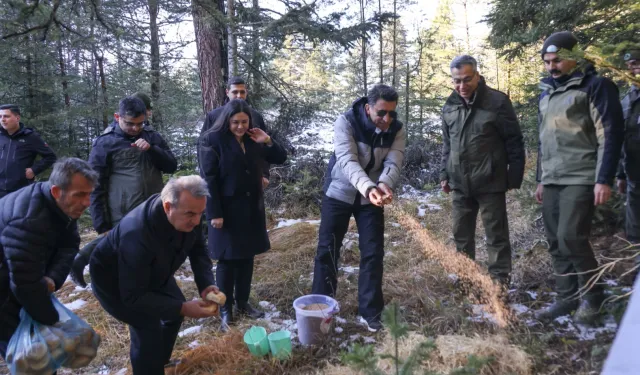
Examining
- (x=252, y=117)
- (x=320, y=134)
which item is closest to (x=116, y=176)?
(x=252, y=117)

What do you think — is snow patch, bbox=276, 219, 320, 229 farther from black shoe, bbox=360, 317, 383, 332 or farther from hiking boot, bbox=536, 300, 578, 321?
hiking boot, bbox=536, 300, 578, 321

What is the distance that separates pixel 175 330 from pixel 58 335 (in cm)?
75

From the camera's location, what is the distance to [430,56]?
622 inches

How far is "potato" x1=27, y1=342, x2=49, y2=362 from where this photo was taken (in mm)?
2229

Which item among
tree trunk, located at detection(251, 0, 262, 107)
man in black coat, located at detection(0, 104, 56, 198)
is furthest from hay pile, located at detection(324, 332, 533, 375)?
tree trunk, located at detection(251, 0, 262, 107)

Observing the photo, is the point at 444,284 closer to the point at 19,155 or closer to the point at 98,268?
the point at 98,268

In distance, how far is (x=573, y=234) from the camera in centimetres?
318

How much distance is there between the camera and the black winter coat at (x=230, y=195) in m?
3.67

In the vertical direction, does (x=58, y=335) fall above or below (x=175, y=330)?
above

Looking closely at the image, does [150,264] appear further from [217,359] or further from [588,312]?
[588,312]

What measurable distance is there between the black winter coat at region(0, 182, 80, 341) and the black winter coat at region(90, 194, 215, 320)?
0.27m

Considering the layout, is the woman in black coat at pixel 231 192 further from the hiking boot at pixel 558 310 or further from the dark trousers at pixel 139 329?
the hiking boot at pixel 558 310

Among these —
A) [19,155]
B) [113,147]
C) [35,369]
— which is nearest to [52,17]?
[113,147]

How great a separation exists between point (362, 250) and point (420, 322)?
2.50ft
